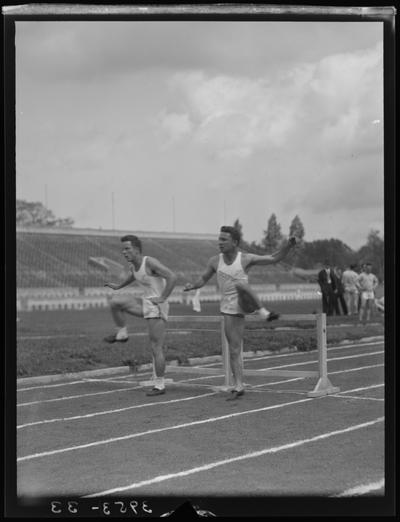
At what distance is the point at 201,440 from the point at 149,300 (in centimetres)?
260

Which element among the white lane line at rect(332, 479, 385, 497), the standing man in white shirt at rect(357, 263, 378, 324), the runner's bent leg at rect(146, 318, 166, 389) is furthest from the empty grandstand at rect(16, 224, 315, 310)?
the white lane line at rect(332, 479, 385, 497)

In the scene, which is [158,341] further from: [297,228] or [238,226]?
[297,228]

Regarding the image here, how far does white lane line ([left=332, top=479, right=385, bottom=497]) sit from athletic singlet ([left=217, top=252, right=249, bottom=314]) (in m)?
3.38

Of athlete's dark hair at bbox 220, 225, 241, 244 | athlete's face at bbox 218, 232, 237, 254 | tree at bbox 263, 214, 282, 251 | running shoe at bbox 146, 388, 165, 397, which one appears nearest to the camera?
tree at bbox 263, 214, 282, 251

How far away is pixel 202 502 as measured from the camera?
5246mm

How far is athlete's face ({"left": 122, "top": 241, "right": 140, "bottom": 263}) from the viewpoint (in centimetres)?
857

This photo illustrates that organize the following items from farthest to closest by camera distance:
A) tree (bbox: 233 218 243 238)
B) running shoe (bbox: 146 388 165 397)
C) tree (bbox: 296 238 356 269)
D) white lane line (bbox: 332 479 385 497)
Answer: running shoe (bbox: 146 388 165 397), tree (bbox: 233 218 243 238), tree (bbox: 296 238 356 269), white lane line (bbox: 332 479 385 497)

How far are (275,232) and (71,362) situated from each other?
549cm

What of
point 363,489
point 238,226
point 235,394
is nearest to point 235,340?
point 235,394

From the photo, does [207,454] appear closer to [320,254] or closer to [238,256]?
[320,254]

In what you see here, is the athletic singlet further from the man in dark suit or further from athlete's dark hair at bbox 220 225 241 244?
the man in dark suit

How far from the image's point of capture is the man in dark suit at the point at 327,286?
24.3ft

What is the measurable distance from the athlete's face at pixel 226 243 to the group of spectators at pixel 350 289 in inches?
35.0

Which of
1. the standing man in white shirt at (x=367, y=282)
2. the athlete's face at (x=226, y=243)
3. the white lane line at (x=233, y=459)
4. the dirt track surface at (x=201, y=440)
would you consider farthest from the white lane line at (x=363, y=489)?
the athlete's face at (x=226, y=243)
